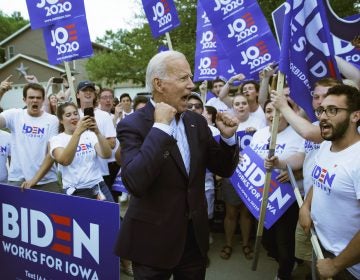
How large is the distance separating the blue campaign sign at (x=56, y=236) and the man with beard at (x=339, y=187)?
1457 millimetres

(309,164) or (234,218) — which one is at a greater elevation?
(309,164)

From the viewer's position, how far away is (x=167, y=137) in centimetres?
201

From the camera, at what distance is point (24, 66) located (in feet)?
117

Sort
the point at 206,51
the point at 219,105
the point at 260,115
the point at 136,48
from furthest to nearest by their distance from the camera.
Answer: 1. the point at 136,48
2. the point at 219,105
3. the point at 206,51
4. the point at 260,115

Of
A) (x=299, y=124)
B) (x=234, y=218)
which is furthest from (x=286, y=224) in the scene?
(x=299, y=124)

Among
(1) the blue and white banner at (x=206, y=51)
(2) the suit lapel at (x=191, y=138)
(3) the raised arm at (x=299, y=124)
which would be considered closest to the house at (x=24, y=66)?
(1) the blue and white banner at (x=206, y=51)

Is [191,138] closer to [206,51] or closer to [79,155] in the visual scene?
[79,155]

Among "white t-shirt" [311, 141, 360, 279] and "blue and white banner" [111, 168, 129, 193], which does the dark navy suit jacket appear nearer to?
"white t-shirt" [311, 141, 360, 279]

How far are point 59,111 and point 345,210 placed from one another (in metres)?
3.08

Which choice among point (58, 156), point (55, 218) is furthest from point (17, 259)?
point (58, 156)

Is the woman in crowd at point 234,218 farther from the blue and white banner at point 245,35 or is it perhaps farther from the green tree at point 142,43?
the green tree at point 142,43

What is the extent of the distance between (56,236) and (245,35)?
124 inches

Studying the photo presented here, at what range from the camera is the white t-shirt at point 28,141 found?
Result: 183 inches

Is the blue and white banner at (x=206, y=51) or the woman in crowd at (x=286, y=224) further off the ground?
the blue and white banner at (x=206, y=51)
